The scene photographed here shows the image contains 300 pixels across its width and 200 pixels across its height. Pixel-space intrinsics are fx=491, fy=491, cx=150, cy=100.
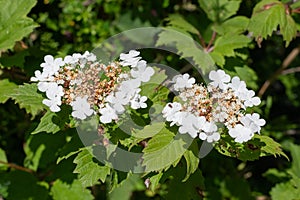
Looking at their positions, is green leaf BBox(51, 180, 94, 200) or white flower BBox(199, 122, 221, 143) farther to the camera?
green leaf BBox(51, 180, 94, 200)

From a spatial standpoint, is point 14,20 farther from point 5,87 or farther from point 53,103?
point 53,103

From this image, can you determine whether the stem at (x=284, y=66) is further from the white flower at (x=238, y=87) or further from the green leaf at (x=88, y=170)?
the green leaf at (x=88, y=170)

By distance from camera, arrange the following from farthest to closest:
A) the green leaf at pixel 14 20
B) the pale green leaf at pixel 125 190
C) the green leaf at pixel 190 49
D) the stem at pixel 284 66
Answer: the stem at pixel 284 66, the pale green leaf at pixel 125 190, the green leaf at pixel 190 49, the green leaf at pixel 14 20

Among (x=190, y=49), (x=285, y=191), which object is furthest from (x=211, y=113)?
(x=285, y=191)

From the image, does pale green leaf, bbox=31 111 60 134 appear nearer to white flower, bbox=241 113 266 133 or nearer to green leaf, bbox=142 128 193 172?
green leaf, bbox=142 128 193 172

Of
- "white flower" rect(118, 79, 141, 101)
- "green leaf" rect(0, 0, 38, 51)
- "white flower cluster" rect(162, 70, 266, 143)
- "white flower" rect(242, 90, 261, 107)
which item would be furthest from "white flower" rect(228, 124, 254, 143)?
"green leaf" rect(0, 0, 38, 51)

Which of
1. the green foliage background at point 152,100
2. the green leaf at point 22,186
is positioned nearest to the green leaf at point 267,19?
the green foliage background at point 152,100
